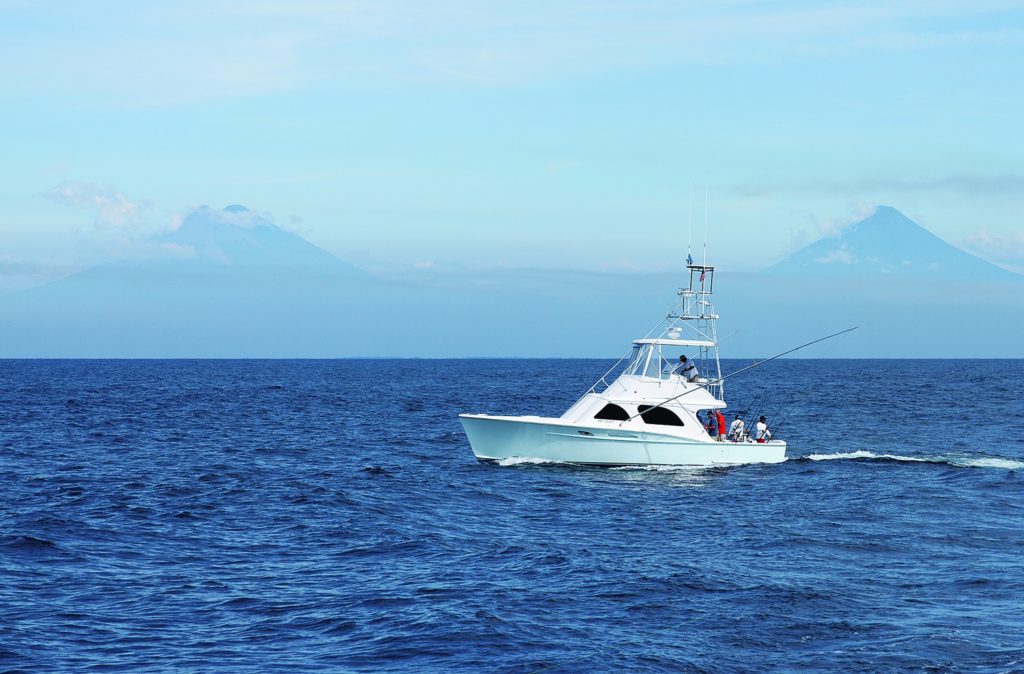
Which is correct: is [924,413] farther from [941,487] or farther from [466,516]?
[466,516]

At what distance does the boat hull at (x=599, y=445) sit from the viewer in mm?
35625

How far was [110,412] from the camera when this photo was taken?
226ft

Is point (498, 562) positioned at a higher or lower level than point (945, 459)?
lower

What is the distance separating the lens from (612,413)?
36.1 metres

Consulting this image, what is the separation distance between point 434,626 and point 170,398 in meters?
75.8

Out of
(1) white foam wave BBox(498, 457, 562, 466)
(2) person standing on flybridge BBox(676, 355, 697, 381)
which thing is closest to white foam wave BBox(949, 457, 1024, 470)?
(2) person standing on flybridge BBox(676, 355, 697, 381)

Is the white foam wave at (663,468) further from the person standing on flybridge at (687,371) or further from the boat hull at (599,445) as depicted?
the person standing on flybridge at (687,371)

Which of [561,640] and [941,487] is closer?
Answer: [561,640]

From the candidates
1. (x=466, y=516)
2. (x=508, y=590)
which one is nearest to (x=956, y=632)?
(x=508, y=590)

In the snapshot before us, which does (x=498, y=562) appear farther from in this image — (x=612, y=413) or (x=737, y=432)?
(x=737, y=432)

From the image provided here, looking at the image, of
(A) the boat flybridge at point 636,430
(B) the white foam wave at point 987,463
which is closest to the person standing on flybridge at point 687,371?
(A) the boat flybridge at point 636,430

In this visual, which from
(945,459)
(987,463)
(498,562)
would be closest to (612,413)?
(498,562)

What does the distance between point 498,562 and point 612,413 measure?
1384cm

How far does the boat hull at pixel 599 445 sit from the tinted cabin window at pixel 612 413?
687mm
